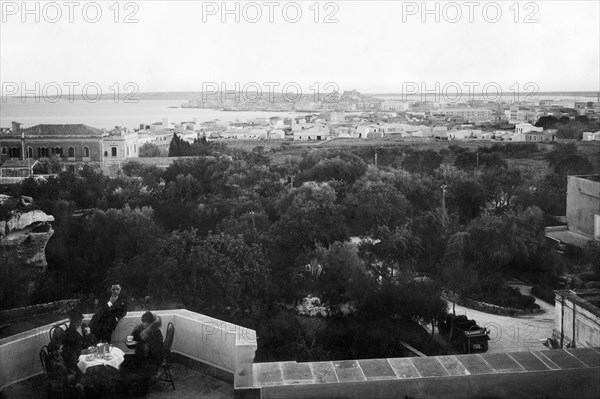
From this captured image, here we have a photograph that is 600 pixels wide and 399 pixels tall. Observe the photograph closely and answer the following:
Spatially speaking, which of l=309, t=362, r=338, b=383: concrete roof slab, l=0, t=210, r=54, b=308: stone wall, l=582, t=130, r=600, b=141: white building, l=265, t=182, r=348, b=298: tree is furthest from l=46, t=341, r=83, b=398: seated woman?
l=582, t=130, r=600, b=141: white building

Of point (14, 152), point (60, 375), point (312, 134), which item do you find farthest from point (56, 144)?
point (60, 375)

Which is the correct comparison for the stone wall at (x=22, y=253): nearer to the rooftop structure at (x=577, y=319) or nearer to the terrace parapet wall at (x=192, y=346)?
the terrace parapet wall at (x=192, y=346)

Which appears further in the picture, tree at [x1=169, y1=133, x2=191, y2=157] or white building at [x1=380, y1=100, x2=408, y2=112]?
white building at [x1=380, y1=100, x2=408, y2=112]

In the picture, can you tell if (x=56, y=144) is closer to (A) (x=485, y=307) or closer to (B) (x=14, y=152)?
(B) (x=14, y=152)

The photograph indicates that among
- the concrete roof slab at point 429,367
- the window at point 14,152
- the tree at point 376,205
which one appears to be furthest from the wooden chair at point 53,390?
the tree at point 376,205

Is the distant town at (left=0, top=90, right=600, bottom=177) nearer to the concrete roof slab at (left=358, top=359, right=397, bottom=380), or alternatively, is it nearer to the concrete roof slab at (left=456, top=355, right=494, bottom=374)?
the concrete roof slab at (left=358, top=359, right=397, bottom=380)

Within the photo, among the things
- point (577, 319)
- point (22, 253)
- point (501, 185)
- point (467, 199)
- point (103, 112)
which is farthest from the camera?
point (501, 185)
